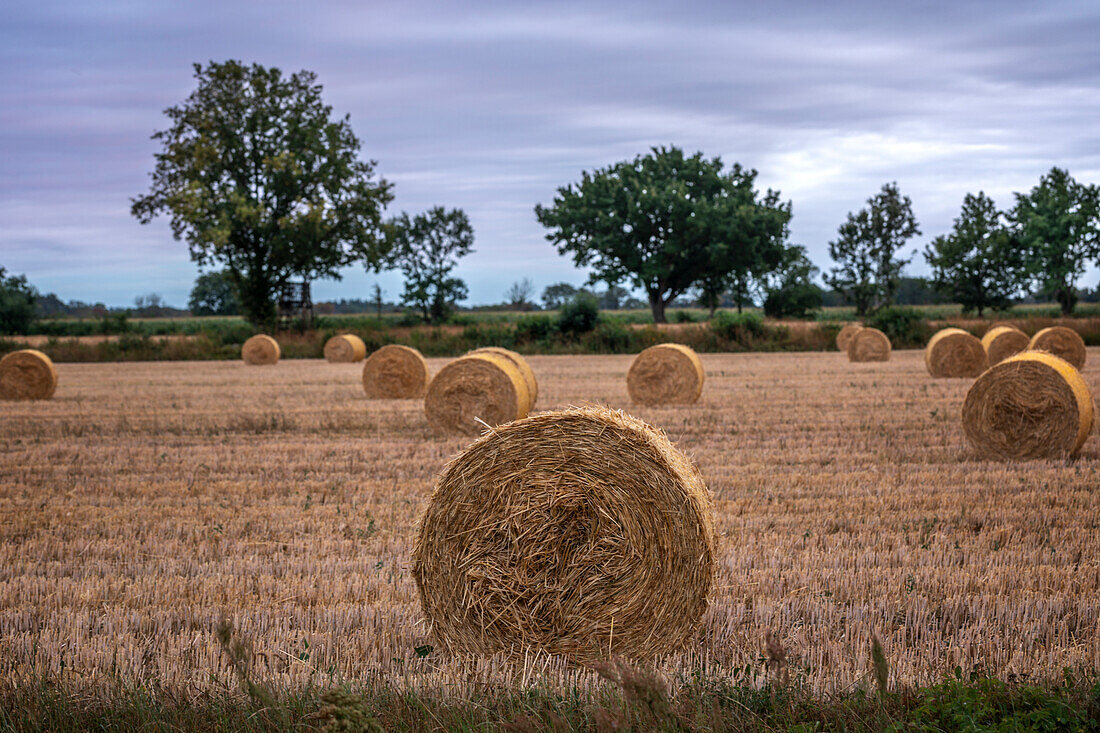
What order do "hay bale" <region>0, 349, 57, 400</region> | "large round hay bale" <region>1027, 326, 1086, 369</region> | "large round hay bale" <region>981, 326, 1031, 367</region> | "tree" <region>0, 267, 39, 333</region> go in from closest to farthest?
"hay bale" <region>0, 349, 57, 400</region> → "large round hay bale" <region>981, 326, 1031, 367</region> → "large round hay bale" <region>1027, 326, 1086, 369</region> → "tree" <region>0, 267, 39, 333</region>

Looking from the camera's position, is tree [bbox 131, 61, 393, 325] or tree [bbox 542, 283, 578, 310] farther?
tree [bbox 542, 283, 578, 310]

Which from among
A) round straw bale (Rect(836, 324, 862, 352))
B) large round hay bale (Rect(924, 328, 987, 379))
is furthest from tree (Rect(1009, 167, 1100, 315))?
large round hay bale (Rect(924, 328, 987, 379))

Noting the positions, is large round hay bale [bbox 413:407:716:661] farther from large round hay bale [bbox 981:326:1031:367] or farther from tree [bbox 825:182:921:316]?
tree [bbox 825:182:921:316]

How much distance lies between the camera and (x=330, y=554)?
623cm

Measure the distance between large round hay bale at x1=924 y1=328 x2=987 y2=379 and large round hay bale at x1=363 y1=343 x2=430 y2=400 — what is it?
10890 mm

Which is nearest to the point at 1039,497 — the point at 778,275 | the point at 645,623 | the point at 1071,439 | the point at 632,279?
the point at 1071,439

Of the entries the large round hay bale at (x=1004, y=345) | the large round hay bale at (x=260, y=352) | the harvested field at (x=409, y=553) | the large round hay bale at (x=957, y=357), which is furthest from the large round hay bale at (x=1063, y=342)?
the large round hay bale at (x=260, y=352)

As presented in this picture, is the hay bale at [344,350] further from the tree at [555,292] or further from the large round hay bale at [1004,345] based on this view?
the tree at [555,292]

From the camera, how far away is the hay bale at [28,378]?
17875 millimetres

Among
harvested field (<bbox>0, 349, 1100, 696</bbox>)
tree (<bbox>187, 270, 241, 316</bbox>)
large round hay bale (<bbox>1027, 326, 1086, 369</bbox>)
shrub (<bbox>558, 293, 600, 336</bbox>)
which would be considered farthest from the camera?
tree (<bbox>187, 270, 241, 316</bbox>)

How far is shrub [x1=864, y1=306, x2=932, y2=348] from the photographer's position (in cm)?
3344

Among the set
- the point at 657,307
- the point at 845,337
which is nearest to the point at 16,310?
the point at 657,307

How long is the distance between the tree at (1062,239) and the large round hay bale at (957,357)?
45003mm

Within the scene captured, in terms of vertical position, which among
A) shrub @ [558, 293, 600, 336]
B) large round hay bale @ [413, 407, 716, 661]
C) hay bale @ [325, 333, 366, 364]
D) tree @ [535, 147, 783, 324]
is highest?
tree @ [535, 147, 783, 324]
